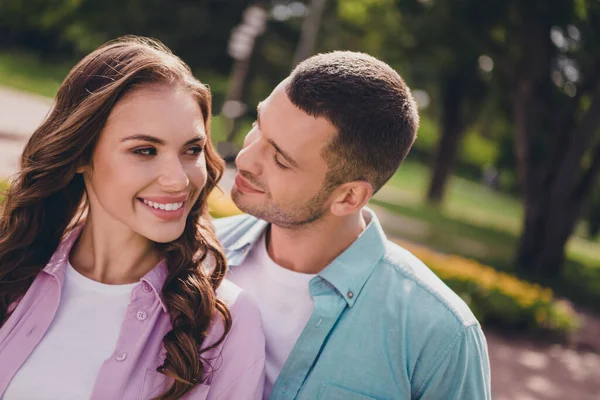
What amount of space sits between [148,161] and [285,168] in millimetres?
720

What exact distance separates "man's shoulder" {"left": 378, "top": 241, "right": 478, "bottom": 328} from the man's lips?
0.66 metres

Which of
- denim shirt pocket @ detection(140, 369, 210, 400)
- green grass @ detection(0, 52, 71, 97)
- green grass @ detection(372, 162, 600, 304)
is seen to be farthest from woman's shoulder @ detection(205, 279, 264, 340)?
green grass @ detection(0, 52, 71, 97)

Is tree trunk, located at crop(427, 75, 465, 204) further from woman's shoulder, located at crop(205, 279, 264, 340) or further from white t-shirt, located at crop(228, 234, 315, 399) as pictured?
woman's shoulder, located at crop(205, 279, 264, 340)

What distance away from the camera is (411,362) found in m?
2.55

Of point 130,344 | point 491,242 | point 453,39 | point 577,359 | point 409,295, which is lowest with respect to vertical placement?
point 491,242

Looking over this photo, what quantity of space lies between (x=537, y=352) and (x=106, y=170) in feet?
21.8

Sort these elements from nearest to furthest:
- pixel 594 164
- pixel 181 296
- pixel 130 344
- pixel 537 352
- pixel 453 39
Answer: pixel 130 344 → pixel 181 296 → pixel 537 352 → pixel 594 164 → pixel 453 39

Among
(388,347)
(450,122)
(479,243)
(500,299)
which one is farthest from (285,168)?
(450,122)

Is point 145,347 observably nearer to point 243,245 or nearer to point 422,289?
point 243,245

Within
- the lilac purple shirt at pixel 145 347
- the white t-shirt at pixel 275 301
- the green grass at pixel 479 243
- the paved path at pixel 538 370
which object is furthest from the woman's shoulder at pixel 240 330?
the green grass at pixel 479 243

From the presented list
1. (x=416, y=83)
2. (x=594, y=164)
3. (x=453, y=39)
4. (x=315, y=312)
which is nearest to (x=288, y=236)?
(x=315, y=312)

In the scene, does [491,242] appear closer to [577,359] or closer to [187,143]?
[577,359]

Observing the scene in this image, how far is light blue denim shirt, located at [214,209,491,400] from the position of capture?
252 cm

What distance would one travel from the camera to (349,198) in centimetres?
297
